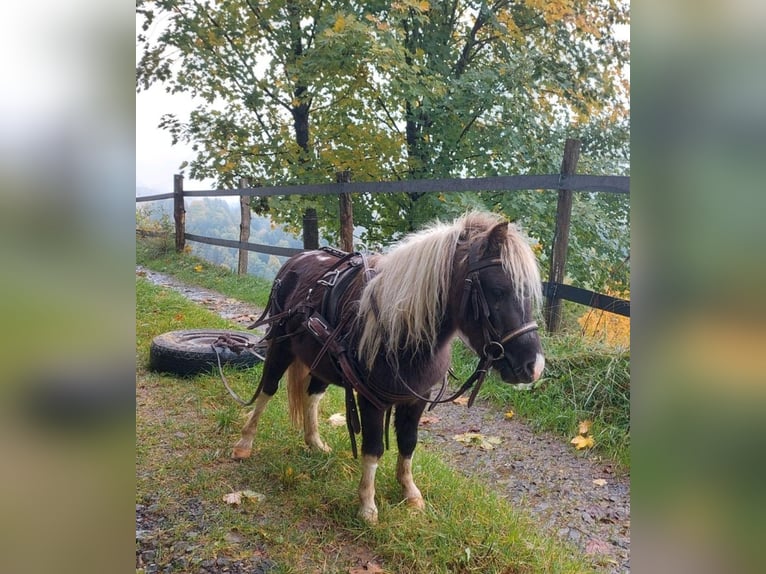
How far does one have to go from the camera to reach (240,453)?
6.84 feet

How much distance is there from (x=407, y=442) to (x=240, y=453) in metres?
0.79

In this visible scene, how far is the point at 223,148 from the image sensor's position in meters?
3.46

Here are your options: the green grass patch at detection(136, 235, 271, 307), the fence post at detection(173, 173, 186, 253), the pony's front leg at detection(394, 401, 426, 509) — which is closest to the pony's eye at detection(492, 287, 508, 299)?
the pony's front leg at detection(394, 401, 426, 509)

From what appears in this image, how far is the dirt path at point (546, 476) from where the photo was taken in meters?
1.67

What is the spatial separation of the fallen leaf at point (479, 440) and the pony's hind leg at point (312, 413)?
646mm

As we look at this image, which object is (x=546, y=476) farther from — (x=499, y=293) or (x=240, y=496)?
(x=240, y=496)

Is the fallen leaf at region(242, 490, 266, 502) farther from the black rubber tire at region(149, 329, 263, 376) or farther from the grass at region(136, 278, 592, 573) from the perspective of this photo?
the black rubber tire at region(149, 329, 263, 376)

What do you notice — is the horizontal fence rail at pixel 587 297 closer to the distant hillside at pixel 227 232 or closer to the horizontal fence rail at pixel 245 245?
the distant hillside at pixel 227 232

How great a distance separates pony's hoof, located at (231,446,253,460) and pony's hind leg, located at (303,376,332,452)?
0.25 m

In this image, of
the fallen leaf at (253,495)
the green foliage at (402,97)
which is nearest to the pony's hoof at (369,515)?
the fallen leaf at (253,495)

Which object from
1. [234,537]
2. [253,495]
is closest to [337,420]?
[253,495]

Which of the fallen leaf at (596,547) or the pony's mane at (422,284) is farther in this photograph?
the fallen leaf at (596,547)

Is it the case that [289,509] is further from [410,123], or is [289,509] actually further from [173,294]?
Result: [410,123]
